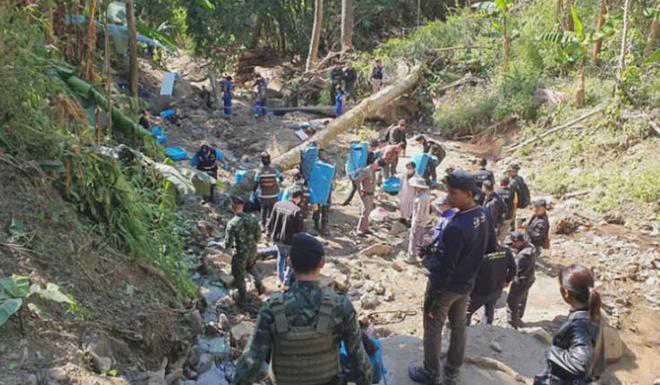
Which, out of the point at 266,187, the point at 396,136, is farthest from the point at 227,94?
the point at 266,187

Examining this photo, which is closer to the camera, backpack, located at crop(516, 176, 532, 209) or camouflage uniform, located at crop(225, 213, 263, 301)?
camouflage uniform, located at crop(225, 213, 263, 301)

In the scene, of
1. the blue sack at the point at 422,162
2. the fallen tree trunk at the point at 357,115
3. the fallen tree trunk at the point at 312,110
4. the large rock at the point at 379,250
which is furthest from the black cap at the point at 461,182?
the fallen tree trunk at the point at 312,110

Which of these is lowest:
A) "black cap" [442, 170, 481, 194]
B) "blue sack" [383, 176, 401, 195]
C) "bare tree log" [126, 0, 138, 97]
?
"blue sack" [383, 176, 401, 195]

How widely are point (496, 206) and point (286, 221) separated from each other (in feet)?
10.0

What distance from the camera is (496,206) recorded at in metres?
8.14

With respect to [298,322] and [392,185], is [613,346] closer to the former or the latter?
[298,322]

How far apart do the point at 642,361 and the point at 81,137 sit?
677cm

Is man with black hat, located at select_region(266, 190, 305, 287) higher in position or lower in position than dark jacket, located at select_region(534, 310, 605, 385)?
lower

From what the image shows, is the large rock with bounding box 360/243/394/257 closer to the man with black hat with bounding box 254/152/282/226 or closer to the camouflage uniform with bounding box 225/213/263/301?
the man with black hat with bounding box 254/152/282/226

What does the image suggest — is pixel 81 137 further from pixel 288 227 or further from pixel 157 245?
pixel 288 227

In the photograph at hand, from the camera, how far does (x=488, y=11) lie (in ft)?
53.4

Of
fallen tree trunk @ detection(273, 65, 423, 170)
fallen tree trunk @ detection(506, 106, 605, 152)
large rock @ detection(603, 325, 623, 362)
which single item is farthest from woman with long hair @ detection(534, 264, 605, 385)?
fallen tree trunk @ detection(506, 106, 605, 152)

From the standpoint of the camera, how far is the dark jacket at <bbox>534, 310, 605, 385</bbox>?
309cm

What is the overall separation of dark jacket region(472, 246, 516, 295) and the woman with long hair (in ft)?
7.83
